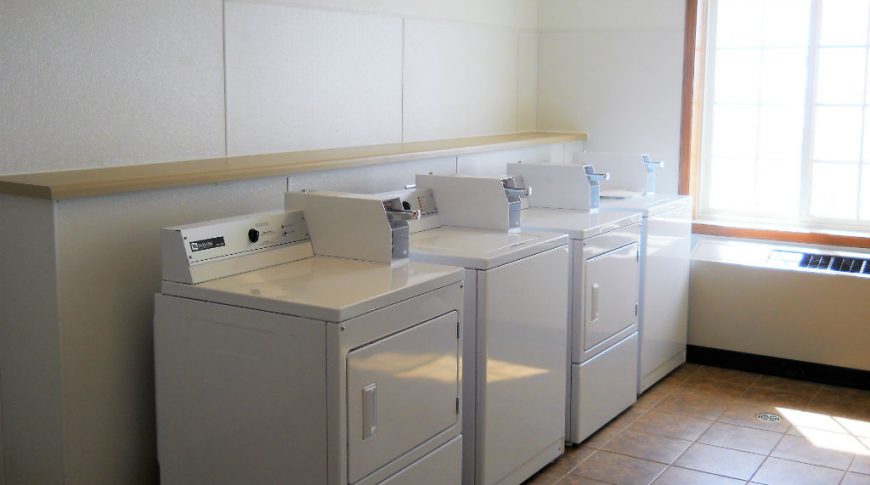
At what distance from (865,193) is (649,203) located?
4.40ft

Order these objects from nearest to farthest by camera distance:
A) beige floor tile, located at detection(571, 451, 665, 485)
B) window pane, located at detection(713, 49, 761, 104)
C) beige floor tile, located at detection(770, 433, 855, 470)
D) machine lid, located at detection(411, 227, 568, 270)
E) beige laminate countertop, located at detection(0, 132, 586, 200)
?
beige laminate countertop, located at detection(0, 132, 586, 200) → machine lid, located at detection(411, 227, 568, 270) → beige floor tile, located at detection(571, 451, 665, 485) → beige floor tile, located at detection(770, 433, 855, 470) → window pane, located at detection(713, 49, 761, 104)

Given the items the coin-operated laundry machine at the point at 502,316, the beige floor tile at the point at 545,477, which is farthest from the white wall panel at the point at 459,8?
the beige floor tile at the point at 545,477

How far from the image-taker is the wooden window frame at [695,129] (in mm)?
5324

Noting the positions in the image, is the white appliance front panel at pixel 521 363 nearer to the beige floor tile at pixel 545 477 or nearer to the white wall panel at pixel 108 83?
the beige floor tile at pixel 545 477

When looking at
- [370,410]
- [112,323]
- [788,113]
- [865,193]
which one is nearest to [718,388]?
[865,193]

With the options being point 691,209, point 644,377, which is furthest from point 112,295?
point 691,209

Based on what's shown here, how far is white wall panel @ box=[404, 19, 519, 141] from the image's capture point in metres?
4.66

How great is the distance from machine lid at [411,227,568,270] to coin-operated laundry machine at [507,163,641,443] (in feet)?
0.90

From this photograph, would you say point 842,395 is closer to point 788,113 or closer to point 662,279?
point 662,279

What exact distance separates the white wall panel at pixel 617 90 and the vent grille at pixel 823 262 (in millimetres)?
731

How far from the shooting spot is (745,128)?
18.0 ft

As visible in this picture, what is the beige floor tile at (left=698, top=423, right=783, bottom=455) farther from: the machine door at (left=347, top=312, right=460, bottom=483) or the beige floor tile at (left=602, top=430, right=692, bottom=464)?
the machine door at (left=347, top=312, right=460, bottom=483)

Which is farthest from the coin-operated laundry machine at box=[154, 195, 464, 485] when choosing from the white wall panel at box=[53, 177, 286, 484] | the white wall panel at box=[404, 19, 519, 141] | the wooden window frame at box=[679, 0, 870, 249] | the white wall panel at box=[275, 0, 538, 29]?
the wooden window frame at box=[679, 0, 870, 249]

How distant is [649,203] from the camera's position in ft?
15.6
